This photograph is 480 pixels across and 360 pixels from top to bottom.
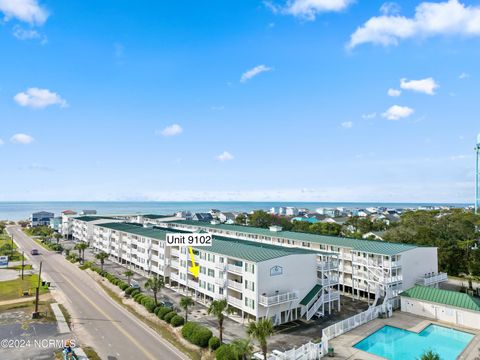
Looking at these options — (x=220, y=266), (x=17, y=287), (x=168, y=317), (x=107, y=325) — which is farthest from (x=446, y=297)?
(x=17, y=287)

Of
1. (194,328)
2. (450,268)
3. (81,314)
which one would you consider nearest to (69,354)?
(194,328)

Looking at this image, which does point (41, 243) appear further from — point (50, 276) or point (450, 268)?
point (450, 268)

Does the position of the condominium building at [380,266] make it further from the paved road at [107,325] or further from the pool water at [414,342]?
the paved road at [107,325]

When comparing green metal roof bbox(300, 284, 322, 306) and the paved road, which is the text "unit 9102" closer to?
the paved road

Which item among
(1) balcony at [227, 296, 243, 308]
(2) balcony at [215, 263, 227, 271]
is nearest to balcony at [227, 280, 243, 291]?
(1) balcony at [227, 296, 243, 308]

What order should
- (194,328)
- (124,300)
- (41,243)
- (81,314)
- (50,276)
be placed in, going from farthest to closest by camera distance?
(41,243) < (50,276) < (124,300) < (81,314) < (194,328)

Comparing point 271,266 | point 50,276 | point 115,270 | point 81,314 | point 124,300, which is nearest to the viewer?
point 271,266

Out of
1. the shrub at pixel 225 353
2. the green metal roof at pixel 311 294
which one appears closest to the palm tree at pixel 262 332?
the shrub at pixel 225 353
